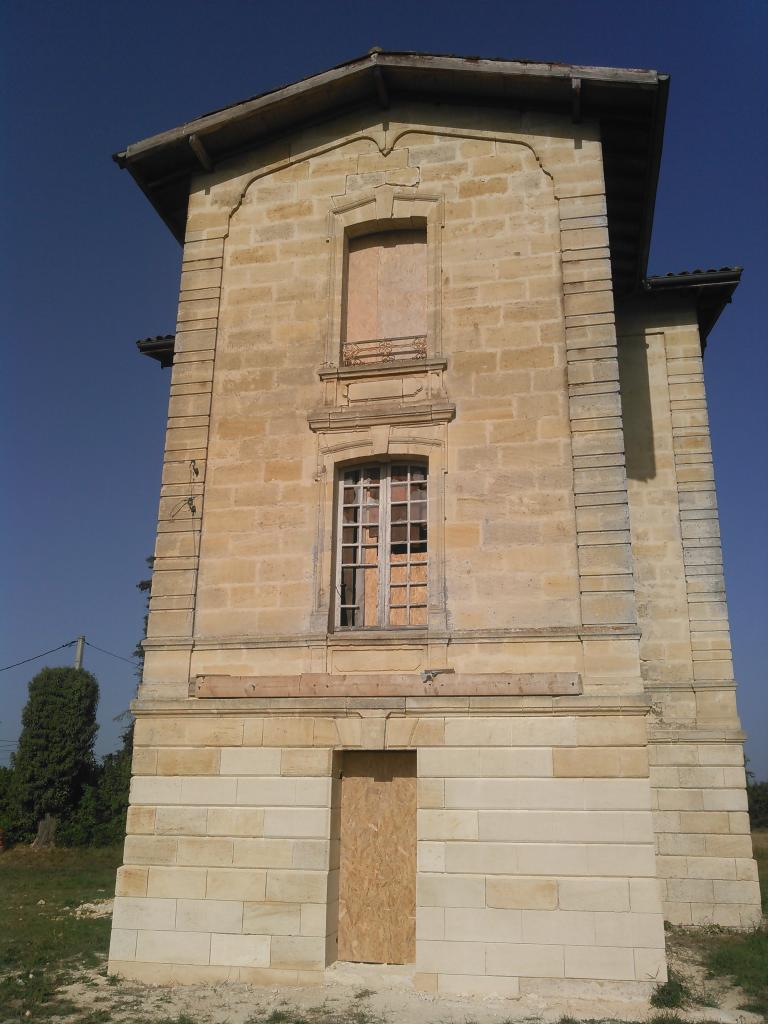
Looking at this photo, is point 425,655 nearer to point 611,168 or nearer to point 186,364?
point 186,364

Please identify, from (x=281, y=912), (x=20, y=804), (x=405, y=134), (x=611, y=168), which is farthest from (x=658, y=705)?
(x=20, y=804)

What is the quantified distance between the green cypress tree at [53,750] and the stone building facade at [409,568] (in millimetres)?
13648

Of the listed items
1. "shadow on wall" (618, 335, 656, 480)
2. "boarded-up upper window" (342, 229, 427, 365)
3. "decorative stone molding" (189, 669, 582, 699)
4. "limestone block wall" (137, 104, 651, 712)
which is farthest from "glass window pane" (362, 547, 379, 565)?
"shadow on wall" (618, 335, 656, 480)

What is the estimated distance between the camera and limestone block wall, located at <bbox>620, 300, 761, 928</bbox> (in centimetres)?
1258

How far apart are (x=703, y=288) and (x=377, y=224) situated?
6110 millimetres

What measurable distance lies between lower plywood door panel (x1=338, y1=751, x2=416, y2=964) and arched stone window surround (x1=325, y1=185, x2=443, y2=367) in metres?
4.71

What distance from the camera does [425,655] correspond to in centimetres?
952

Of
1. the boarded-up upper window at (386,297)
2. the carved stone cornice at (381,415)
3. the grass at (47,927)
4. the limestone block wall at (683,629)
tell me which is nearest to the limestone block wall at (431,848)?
the grass at (47,927)

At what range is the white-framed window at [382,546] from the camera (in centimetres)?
995

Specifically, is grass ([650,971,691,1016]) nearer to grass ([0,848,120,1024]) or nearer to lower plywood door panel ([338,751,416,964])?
lower plywood door panel ([338,751,416,964])

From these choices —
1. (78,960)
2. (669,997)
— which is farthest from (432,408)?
(78,960)

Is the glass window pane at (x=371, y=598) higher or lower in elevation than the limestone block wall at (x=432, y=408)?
lower

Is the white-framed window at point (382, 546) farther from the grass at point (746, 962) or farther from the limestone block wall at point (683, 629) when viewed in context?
the limestone block wall at point (683, 629)

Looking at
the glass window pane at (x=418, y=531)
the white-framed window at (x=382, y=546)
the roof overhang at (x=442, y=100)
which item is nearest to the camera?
the white-framed window at (x=382, y=546)
